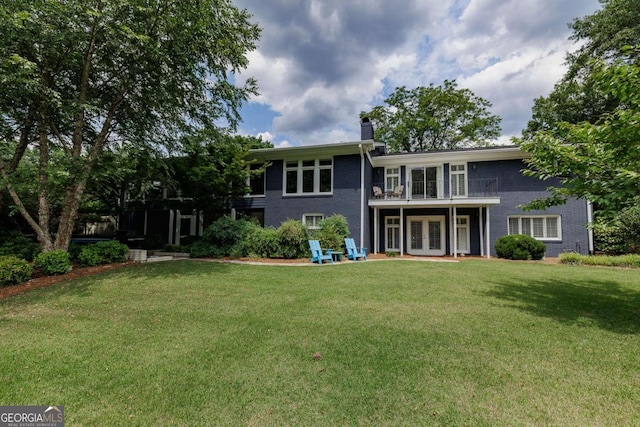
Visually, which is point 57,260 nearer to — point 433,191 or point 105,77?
point 105,77

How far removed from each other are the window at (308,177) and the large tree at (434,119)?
15516 mm

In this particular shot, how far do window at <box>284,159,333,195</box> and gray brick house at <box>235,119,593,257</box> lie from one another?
0.05 meters

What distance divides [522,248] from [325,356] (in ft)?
43.5

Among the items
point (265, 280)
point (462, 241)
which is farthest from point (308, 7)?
point (462, 241)

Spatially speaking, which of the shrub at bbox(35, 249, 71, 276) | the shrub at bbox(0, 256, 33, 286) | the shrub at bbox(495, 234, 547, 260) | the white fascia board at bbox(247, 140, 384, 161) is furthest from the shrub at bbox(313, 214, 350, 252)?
the shrub at bbox(0, 256, 33, 286)

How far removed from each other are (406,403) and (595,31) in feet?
92.8

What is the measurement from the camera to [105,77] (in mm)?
10703

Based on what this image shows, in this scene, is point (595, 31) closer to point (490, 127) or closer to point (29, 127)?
point (490, 127)

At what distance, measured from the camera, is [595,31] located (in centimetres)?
1977

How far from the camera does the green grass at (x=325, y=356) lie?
2.52m

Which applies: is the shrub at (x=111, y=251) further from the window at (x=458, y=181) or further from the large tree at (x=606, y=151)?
the window at (x=458, y=181)

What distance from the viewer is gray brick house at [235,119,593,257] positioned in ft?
47.5

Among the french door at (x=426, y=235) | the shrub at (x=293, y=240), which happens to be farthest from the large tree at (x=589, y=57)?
the shrub at (x=293, y=240)

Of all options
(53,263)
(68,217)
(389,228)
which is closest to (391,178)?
(389,228)
